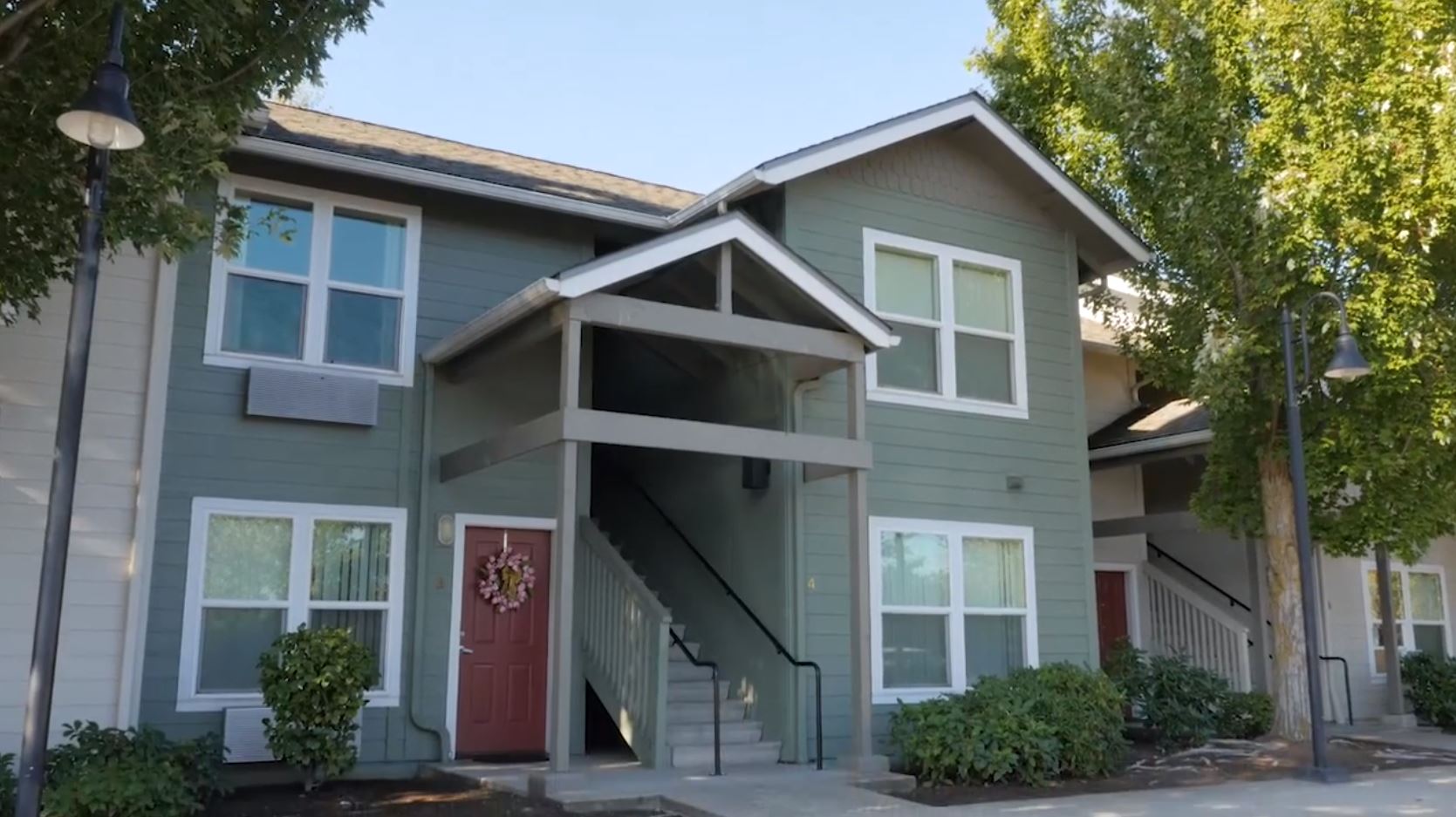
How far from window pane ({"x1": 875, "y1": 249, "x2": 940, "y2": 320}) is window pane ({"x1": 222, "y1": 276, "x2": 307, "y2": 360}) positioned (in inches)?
216

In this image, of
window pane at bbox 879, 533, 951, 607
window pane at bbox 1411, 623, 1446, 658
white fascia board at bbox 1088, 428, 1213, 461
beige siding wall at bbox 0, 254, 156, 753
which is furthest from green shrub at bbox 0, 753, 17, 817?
window pane at bbox 1411, 623, 1446, 658

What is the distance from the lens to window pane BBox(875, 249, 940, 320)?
1265 cm

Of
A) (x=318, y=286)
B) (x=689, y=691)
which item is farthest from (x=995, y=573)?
(x=318, y=286)

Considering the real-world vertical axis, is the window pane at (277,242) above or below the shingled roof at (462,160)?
below

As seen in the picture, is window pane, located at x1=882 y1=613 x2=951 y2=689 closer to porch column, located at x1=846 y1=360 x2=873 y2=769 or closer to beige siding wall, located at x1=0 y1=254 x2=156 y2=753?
porch column, located at x1=846 y1=360 x2=873 y2=769

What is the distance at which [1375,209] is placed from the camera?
12.1 metres

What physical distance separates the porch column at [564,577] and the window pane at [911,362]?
4.15 m

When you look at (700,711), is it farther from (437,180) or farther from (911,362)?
(437,180)

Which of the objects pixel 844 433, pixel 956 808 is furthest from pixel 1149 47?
pixel 956 808

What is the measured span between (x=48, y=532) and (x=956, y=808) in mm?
6214

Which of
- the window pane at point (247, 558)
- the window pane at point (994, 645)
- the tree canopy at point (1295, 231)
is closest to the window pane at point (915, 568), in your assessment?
the window pane at point (994, 645)

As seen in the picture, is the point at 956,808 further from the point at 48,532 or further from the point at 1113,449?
the point at 1113,449

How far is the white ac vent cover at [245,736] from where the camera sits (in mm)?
9852

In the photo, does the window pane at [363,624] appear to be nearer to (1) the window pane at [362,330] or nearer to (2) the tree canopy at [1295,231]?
(1) the window pane at [362,330]
